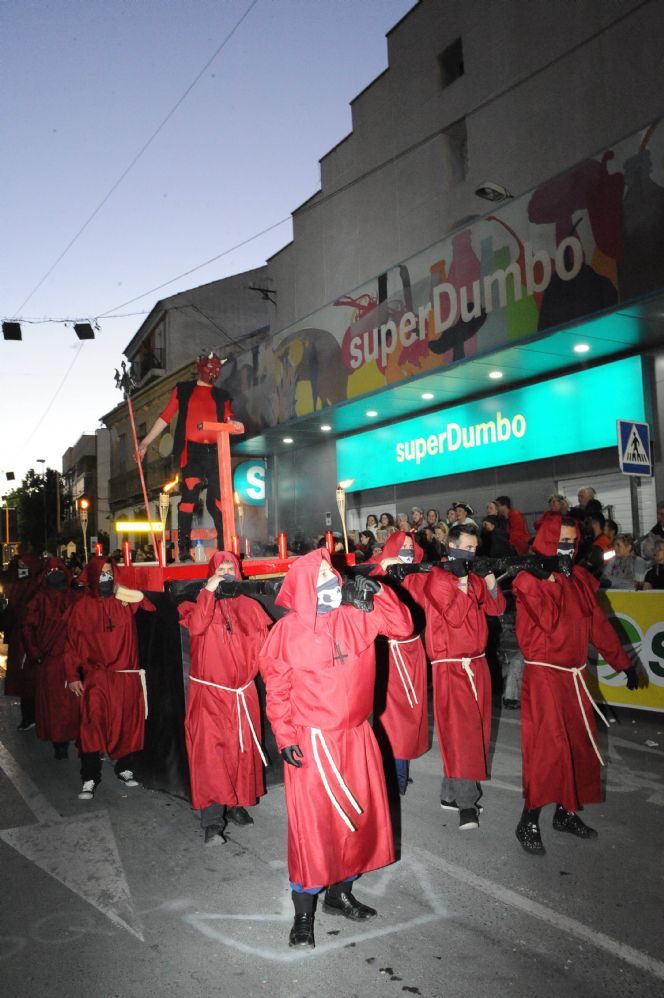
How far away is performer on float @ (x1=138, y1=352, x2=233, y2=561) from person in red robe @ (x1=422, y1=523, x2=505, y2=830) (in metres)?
2.75

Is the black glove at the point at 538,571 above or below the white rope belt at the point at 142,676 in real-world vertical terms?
above

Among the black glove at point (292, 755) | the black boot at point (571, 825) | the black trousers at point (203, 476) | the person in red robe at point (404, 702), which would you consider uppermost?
the black trousers at point (203, 476)

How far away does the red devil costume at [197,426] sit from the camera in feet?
24.3

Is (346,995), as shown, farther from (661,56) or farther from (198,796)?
(661,56)

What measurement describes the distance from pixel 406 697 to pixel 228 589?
1995mm

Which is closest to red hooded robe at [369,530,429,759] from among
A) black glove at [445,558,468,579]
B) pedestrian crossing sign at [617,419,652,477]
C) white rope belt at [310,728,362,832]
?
black glove at [445,558,468,579]

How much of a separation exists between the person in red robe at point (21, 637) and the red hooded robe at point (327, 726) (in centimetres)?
609

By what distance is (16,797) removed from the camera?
659 cm

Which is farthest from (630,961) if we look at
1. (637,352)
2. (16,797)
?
(637,352)

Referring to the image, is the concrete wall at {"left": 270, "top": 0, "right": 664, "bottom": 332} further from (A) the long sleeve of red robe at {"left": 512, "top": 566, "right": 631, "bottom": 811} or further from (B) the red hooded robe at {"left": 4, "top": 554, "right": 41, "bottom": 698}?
(B) the red hooded robe at {"left": 4, "top": 554, "right": 41, "bottom": 698}

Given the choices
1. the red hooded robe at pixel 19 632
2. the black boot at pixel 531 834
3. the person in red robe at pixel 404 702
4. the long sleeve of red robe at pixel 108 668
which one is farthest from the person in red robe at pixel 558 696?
the red hooded robe at pixel 19 632

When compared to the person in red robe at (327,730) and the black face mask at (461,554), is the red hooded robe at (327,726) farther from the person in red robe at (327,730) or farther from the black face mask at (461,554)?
the black face mask at (461,554)

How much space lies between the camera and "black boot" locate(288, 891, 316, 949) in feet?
12.3

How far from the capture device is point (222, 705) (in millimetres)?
5477
